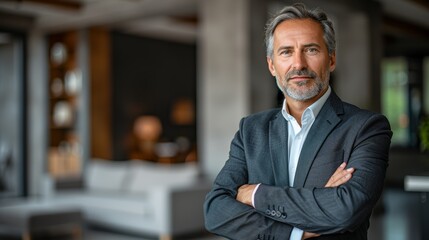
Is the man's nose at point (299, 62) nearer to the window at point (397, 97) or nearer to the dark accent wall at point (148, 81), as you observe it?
the dark accent wall at point (148, 81)

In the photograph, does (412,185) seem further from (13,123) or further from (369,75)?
(13,123)

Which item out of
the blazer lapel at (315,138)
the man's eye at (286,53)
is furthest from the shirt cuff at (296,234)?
the man's eye at (286,53)

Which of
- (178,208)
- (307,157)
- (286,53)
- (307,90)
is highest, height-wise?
(286,53)

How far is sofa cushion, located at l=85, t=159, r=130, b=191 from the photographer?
832 cm

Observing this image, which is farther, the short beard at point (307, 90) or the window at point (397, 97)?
the window at point (397, 97)

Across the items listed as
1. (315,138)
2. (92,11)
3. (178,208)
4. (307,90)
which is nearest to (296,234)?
(315,138)

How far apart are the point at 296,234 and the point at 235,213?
21 cm

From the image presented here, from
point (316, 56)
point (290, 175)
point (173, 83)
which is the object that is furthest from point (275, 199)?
point (173, 83)

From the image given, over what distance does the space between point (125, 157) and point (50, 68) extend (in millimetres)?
2503

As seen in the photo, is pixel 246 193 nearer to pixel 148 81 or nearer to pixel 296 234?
pixel 296 234

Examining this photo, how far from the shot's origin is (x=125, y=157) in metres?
12.0

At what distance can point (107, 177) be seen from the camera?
8.53m

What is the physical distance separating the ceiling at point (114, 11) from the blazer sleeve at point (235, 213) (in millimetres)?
6559

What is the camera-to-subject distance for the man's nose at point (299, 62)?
1704 millimetres
